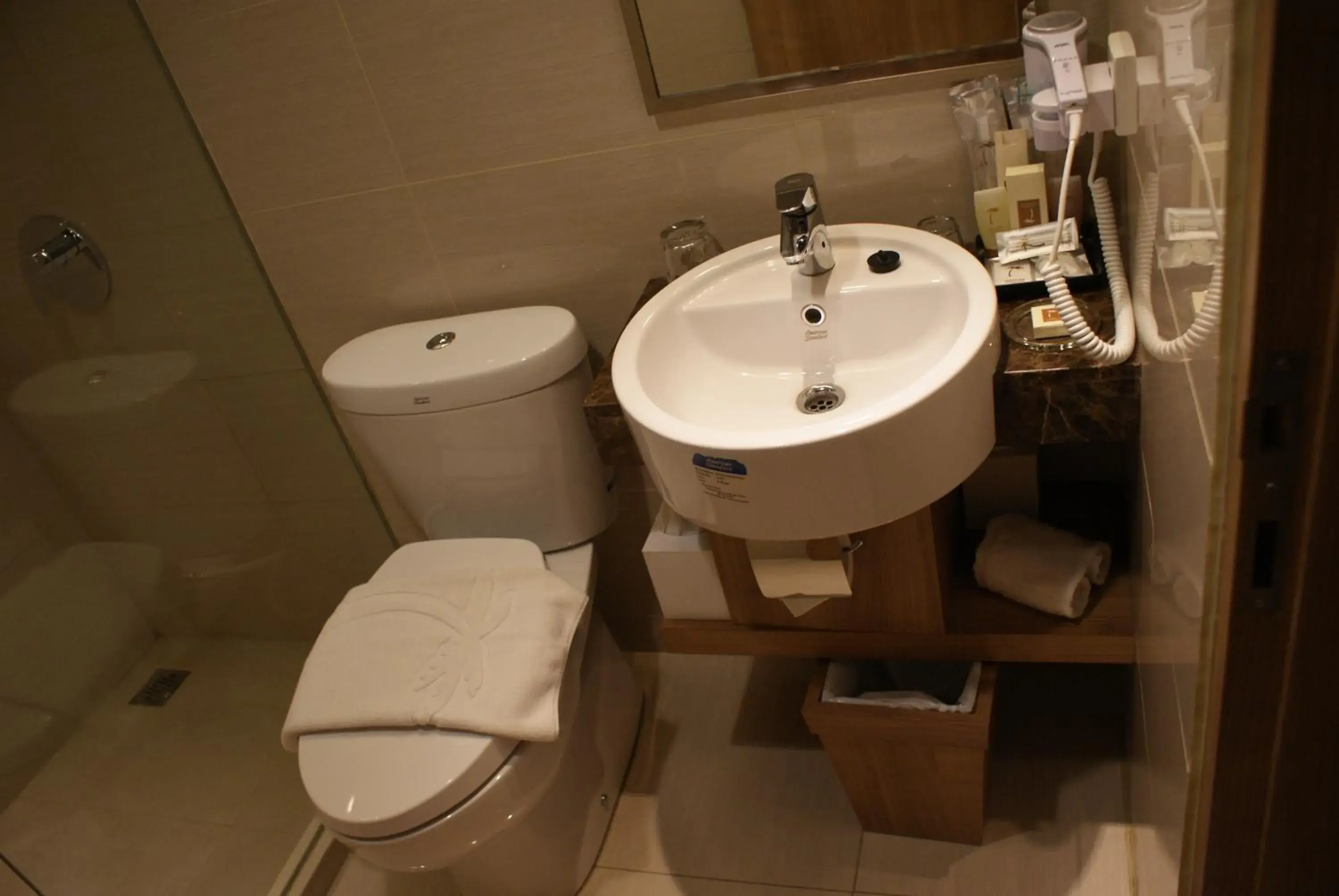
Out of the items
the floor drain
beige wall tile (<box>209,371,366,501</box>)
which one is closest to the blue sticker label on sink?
beige wall tile (<box>209,371,366,501</box>)

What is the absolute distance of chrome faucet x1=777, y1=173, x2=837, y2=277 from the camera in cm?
113

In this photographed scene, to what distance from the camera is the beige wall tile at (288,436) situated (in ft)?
5.79

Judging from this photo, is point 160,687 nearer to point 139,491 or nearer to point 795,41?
point 139,491

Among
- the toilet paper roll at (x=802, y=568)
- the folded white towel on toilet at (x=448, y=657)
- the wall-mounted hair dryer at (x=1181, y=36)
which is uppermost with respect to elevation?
the wall-mounted hair dryer at (x=1181, y=36)

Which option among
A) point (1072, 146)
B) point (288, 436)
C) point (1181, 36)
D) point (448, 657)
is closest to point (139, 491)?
point (288, 436)

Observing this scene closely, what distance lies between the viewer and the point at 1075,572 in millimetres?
1248

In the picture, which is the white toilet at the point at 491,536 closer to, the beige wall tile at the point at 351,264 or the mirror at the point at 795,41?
the beige wall tile at the point at 351,264

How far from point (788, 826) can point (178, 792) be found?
1167 millimetres

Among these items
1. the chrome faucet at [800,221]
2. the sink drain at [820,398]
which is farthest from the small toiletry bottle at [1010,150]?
the sink drain at [820,398]

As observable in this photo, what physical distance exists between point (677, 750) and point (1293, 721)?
130 cm

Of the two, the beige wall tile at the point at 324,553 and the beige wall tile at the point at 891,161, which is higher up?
the beige wall tile at the point at 891,161

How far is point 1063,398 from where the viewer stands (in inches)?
42.2

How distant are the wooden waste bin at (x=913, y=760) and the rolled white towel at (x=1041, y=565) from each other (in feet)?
0.43

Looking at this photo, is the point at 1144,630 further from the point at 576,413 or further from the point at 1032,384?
the point at 576,413
